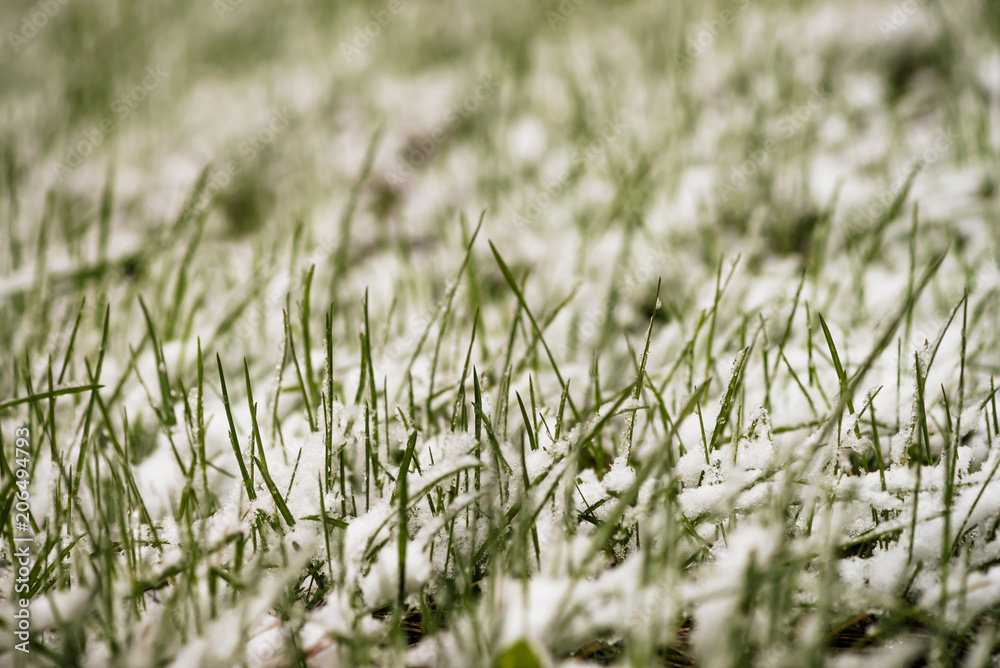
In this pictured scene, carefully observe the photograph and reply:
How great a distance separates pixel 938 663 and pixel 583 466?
460 millimetres

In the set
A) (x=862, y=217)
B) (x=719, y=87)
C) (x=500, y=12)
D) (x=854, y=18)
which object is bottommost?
(x=862, y=217)

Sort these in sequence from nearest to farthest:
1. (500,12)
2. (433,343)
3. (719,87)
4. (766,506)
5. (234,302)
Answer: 1. (766,506)
2. (433,343)
3. (234,302)
4. (719,87)
5. (500,12)

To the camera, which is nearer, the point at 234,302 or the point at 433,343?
the point at 433,343

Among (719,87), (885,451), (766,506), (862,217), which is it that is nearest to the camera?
(766,506)

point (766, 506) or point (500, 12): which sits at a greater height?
point (500, 12)

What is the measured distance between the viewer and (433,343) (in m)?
1.22

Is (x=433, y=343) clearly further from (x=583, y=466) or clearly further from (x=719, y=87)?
(x=719, y=87)

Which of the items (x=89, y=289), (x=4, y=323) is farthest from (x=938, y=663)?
(x=89, y=289)

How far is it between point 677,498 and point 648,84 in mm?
1992

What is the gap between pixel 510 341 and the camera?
0.89 m

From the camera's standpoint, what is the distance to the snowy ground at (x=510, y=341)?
2.00 feet

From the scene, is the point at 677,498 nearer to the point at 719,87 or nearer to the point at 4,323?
the point at 4,323

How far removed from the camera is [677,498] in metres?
0.73

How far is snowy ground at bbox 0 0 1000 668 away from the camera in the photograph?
2.00ft
